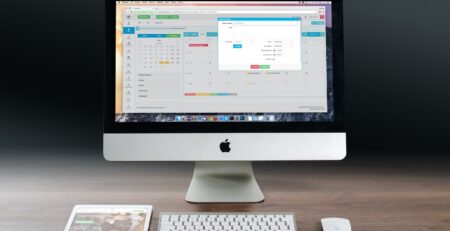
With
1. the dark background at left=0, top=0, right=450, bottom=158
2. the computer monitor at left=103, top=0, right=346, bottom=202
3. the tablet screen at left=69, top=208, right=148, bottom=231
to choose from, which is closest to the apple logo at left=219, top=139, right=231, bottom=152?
the computer monitor at left=103, top=0, right=346, bottom=202

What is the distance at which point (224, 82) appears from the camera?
4.68 ft

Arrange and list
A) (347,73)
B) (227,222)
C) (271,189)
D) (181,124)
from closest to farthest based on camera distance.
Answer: (227,222)
(181,124)
(271,189)
(347,73)

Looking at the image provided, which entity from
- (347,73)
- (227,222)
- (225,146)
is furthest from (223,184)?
(347,73)

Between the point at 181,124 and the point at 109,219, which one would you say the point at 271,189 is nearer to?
the point at 181,124

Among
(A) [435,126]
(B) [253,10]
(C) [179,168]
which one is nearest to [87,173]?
(C) [179,168]

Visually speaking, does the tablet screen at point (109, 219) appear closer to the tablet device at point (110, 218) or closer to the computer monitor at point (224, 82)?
the tablet device at point (110, 218)

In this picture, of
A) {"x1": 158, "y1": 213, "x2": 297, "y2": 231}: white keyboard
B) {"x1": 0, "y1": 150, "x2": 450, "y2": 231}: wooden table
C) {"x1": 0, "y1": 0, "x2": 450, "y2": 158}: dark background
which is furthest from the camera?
{"x1": 0, "y1": 0, "x2": 450, "y2": 158}: dark background

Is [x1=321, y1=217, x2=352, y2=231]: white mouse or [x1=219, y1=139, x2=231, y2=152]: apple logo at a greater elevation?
[x1=219, y1=139, x2=231, y2=152]: apple logo

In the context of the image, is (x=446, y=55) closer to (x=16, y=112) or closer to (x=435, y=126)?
(x=435, y=126)

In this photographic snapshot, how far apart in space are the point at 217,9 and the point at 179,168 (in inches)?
22.2

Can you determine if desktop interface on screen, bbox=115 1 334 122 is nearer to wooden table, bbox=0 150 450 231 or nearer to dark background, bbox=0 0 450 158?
wooden table, bbox=0 150 450 231

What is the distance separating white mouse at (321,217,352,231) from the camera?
1.22 m

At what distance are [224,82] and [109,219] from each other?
438mm

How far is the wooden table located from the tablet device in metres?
0.03
